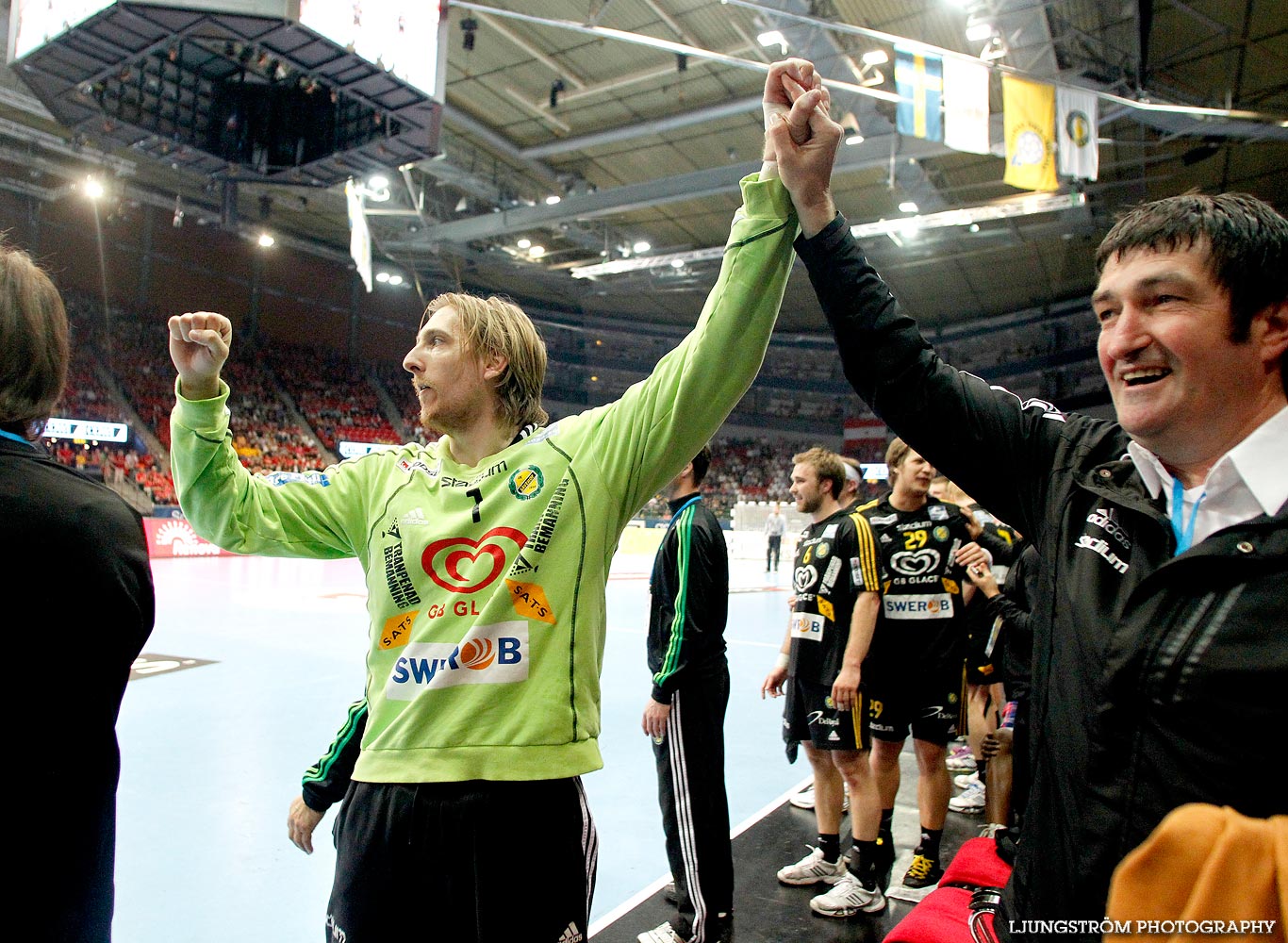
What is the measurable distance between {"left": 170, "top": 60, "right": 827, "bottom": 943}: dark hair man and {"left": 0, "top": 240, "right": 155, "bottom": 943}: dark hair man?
0.45m

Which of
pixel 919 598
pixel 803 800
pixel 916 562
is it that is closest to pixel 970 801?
pixel 803 800

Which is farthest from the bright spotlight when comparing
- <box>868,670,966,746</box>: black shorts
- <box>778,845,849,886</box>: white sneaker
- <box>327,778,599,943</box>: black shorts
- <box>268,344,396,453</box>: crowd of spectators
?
<box>268,344,396,453</box>: crowd of spectators

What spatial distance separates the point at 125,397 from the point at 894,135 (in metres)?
20.8

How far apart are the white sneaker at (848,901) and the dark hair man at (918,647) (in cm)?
33

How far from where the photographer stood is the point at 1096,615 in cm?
119

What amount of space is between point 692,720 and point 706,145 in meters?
15.8

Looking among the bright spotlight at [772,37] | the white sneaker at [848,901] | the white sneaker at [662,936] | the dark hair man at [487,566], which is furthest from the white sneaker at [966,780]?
the bright spotlight at [772,37]

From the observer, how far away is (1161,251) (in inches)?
49.7

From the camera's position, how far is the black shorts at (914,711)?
3.76 m

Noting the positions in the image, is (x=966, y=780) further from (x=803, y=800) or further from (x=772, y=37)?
(x=772, y=37)

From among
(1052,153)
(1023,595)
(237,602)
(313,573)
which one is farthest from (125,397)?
(1023,595)

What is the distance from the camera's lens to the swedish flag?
27.2 ft

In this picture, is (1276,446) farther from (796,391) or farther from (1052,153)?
(796,391)

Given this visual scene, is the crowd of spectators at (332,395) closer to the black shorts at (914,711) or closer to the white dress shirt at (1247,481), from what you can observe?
the black shorts at (914,711)
